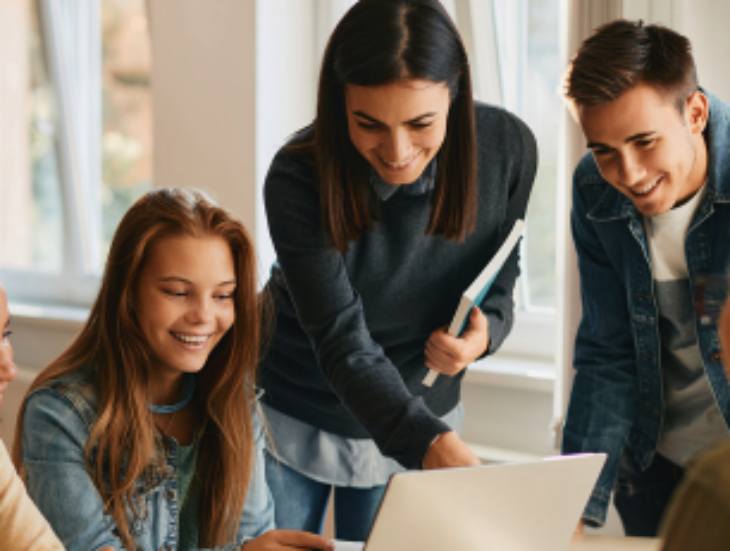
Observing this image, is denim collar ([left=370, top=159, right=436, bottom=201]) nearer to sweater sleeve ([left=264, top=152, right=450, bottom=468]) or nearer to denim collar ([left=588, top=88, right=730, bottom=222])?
sweater sleeve ([left=264, top=152, right=450, bottom=468])

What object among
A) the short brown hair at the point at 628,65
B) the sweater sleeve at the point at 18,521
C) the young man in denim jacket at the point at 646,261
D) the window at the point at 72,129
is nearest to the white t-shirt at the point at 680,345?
the young man in denim jacket at the point at 646,261

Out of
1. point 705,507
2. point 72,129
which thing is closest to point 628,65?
point 705,507

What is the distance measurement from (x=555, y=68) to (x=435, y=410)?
1209 millimetres

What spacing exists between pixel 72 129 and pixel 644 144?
278 centimetres

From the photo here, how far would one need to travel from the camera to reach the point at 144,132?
3.29 m

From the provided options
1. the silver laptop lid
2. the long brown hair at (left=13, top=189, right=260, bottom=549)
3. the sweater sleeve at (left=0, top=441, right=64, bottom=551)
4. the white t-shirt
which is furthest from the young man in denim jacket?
the sweater sleeve at (left=0, top=441, right=64, bottom=551)

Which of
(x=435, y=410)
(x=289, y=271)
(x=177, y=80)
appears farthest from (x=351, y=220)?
(x=177, y=80)

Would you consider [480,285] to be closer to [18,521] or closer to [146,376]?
[146,376]

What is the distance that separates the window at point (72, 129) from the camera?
10.9 feet

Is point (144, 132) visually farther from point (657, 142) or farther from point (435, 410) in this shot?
point (657, 142)

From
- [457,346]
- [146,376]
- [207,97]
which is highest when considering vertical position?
[207,97]

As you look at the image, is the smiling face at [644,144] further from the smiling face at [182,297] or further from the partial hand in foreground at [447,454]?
the smiling face at [182,297]

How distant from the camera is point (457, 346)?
1223 mm

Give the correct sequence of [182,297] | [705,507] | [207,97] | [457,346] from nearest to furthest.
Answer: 1. [705,507]
2. [457,346]
3. [182,297]
4. [207,97]
